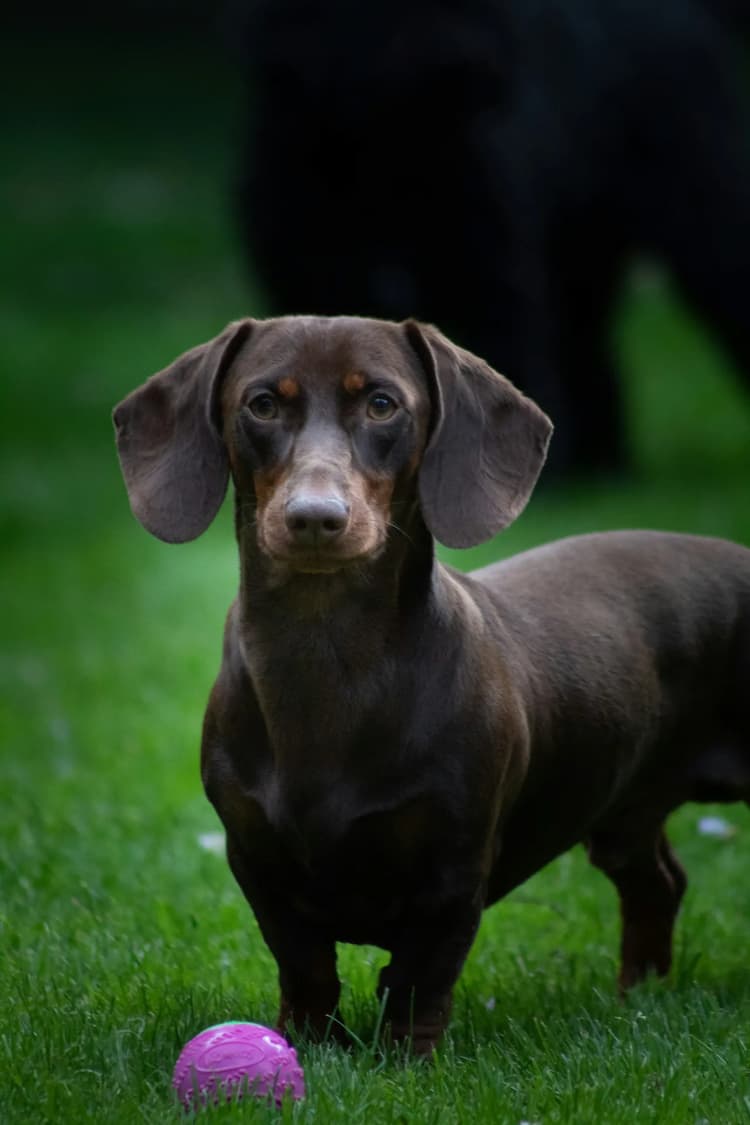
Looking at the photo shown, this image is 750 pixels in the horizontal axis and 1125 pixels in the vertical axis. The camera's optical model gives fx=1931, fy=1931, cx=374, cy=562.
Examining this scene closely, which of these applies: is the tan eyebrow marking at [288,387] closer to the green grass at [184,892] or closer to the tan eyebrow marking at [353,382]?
the tan eyebrow marking at [353,382]

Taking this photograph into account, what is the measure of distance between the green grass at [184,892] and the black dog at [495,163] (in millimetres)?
1246

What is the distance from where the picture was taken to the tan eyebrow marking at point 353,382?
3.36 m

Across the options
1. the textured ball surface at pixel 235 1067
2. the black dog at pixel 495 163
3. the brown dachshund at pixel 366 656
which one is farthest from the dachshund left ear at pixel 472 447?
the black dog at pixel 495 163

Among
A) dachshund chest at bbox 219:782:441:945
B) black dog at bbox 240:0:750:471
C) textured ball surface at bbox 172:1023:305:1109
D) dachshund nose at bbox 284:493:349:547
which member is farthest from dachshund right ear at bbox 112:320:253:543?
black dog at bbox 240:0:750:471

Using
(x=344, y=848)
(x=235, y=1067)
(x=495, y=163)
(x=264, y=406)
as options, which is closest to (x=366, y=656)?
(x=344, y=848)

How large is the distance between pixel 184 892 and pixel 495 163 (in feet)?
20.2

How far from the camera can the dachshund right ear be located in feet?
11.5

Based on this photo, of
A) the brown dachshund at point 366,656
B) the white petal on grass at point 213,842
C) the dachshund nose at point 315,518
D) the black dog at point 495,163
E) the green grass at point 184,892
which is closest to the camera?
the dachshund nose at point 315,518

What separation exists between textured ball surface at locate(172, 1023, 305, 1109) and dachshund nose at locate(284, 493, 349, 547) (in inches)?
32.7

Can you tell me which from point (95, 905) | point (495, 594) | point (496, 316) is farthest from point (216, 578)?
point (495, 594)

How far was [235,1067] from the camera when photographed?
10.3 feet

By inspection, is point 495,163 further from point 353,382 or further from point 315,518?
point 315,518

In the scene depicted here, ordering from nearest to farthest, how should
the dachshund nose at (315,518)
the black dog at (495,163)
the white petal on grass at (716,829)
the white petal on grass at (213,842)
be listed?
1. the dachshund nose at (315,518)
2. the white petal on grass at (213,842)
3. the white petal on grass at (716,829)
4. the black dog at (495,163)

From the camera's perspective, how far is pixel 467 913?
3.40 m
